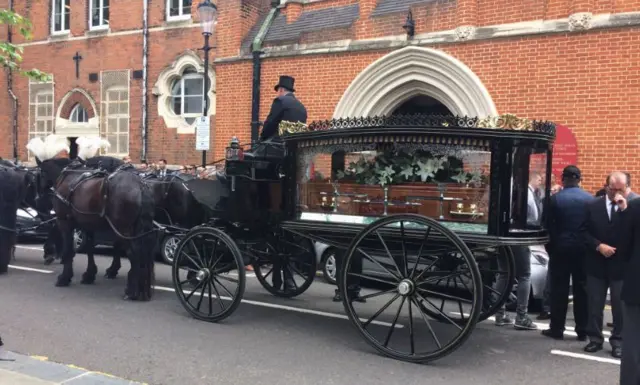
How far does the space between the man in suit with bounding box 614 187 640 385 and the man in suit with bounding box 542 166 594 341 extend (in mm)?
1634

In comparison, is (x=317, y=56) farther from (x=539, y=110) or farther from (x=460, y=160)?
(x=460, y=160)

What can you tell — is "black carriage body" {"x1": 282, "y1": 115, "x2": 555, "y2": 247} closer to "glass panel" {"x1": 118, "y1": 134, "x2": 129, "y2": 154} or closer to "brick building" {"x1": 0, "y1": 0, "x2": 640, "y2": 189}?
"brick building" {"x1": 0, "y1": 0, "x2": 640, "y2": 189}

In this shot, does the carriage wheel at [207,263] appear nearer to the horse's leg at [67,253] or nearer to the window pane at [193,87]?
the horse's leg at [67,253]

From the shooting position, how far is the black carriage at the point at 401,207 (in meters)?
4.77

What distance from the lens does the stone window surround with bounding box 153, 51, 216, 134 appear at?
1370cm

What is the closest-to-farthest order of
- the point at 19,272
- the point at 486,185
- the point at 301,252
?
the point at 486,185 < the point at 301,252 < the point at 19,272

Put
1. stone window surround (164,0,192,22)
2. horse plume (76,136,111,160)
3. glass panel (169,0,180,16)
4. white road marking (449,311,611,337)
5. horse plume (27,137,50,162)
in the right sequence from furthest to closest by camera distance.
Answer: glass panel (169,0,180,16), stone window surround (164,0,192,22), horse plume (27,137,50,162), horse plume (76,136,111,160), white road marking (449,311,611,337)

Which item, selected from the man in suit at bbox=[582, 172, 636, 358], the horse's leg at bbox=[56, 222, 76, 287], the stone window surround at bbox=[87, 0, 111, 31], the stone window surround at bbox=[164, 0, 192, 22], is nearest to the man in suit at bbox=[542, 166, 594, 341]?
the man in suit at bbox=[582, 172, 636, 358]

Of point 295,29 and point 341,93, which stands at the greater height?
point 295,29

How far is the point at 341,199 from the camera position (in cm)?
550

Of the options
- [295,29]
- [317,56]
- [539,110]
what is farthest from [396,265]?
[295,29]

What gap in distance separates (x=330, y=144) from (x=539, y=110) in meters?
5.41

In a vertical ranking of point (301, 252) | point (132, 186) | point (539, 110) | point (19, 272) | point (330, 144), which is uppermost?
point (539, 110)

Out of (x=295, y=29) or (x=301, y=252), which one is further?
(x=295, y=29)
